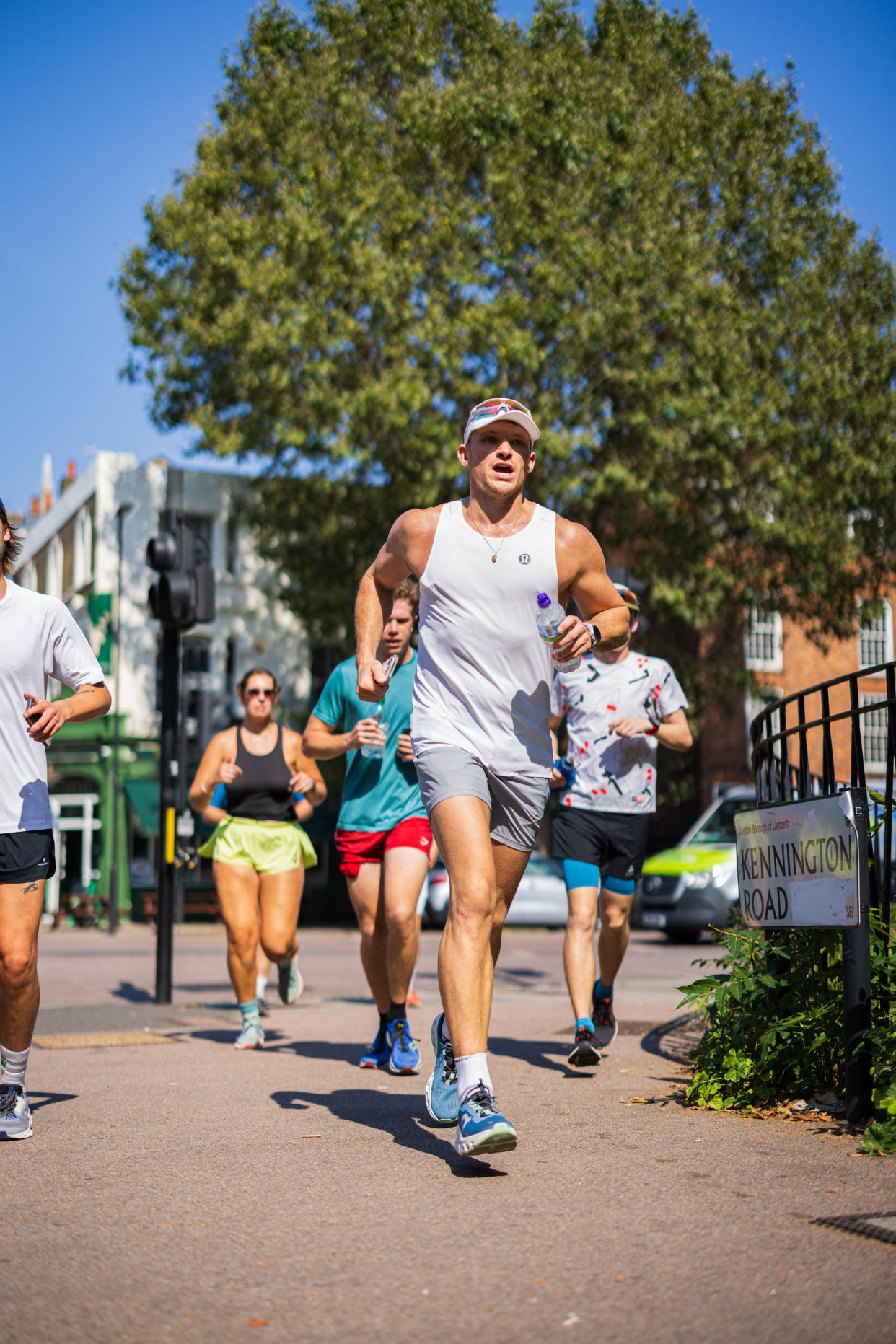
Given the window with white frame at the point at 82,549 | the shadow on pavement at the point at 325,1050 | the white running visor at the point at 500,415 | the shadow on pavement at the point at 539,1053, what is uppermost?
the window with white frame at the point at 82,549

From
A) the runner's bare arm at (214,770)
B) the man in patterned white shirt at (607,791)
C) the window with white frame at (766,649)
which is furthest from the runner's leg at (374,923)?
the window with white frame at (766,649)

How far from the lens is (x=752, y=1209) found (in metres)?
3.42

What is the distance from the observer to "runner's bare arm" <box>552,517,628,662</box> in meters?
4.51

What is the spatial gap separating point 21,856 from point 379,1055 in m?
2.29

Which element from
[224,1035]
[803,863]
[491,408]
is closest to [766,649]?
[224,1035]

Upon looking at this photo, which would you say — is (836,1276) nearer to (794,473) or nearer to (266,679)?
(266,679)

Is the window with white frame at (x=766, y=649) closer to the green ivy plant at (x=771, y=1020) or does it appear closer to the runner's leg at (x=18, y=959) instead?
the green ivy plant at (x=771, y=1020)

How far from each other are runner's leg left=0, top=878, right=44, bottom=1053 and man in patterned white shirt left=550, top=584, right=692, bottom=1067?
101 inches

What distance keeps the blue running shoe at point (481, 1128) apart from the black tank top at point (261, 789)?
13.1ft

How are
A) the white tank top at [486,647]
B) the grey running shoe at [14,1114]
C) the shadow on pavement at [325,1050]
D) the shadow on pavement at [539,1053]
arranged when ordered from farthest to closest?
the shadow on pavement at [325,1050]
the shadow on pavement at [539,1053]
the grey running shoe at [14,1114]
the white tank top at [486,647]

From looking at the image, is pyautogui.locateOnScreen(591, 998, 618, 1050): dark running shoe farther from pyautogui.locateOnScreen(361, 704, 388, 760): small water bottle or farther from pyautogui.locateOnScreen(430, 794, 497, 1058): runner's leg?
pyautogui.locateOnScreen(430, 794, 497, 1058): runner's leg

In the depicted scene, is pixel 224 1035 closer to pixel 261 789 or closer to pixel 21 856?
pixel 261 789

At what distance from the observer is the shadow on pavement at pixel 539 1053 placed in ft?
19.9

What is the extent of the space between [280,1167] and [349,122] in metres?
22.8
